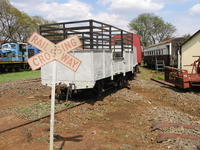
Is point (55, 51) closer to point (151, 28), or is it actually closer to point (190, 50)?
point (190, 50)

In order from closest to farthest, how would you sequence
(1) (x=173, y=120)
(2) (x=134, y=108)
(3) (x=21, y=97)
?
(1) (x=173, y=120)
(2) (x=134, y=108)
(3) (x=21, y=97)

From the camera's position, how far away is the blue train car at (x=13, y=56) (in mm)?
21484

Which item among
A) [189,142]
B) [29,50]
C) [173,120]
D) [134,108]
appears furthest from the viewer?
[29,50]

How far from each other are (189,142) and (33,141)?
3286 millimetres

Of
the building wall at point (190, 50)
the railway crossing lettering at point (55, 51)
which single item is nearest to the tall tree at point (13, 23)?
the building wall at point (190, 50)

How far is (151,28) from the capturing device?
2469 inches

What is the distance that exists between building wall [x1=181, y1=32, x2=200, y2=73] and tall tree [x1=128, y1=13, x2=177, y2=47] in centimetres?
4522

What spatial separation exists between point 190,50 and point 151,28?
4707cm

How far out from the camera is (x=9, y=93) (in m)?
9.20

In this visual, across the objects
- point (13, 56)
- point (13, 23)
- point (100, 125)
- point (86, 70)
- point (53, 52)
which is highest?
point (13, 23)

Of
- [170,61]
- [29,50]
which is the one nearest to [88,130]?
[170,61]

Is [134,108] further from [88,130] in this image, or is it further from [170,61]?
[170,61]

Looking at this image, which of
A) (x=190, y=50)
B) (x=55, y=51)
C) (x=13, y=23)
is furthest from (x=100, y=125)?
(x=13, y=23)

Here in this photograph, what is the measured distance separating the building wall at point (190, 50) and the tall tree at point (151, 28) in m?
45.2
